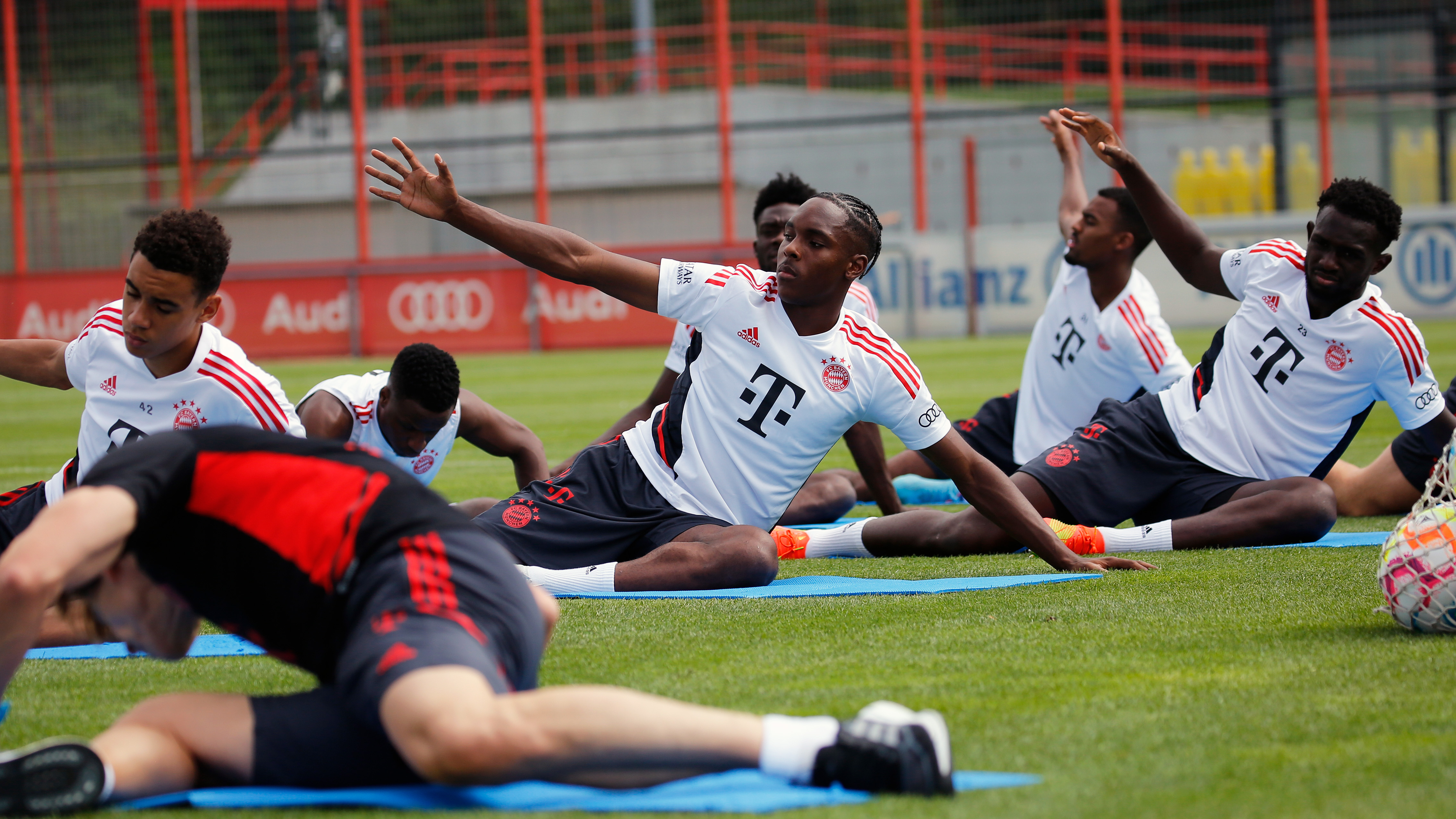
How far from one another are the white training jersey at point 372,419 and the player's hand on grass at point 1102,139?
292 centimetres

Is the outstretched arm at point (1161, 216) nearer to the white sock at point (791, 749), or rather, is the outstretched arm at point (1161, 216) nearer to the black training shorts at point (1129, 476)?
the black training shorts at point (1129, 476)

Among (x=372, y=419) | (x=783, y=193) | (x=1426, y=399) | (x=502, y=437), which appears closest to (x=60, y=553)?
(x=372, y=419)

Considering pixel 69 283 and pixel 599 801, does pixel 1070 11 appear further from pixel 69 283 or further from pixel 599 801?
pixel 599 801

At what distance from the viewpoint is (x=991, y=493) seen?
17.9ft

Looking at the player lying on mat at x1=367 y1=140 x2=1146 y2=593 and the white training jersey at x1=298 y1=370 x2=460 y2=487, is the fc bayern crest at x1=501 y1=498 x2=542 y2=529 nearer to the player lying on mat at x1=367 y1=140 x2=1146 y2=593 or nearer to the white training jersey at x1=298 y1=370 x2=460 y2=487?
the player lying on mat at x1=367 y1=140 x2=1146 y2=593

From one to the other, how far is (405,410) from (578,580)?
114cm

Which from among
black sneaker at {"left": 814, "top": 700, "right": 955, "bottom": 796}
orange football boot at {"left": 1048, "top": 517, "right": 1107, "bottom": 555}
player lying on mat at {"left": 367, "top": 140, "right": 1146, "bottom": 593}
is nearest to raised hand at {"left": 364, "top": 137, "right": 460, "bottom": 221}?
player lying on mat at {"left": 367, "top": 140, "right": 1146, "bottom": 593}

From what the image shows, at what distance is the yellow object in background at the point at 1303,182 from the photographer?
2398cm

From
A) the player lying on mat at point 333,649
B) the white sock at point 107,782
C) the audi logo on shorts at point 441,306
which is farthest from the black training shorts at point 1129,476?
the audi logo on shorts at point 441,306

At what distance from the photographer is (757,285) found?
571 cm

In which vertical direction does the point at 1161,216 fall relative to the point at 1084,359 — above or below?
above

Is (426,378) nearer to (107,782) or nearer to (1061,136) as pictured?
(107,782)

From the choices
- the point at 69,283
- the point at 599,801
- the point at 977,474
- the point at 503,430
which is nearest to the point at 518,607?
the point at 599,801

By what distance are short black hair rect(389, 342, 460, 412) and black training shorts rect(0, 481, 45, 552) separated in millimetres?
1424
